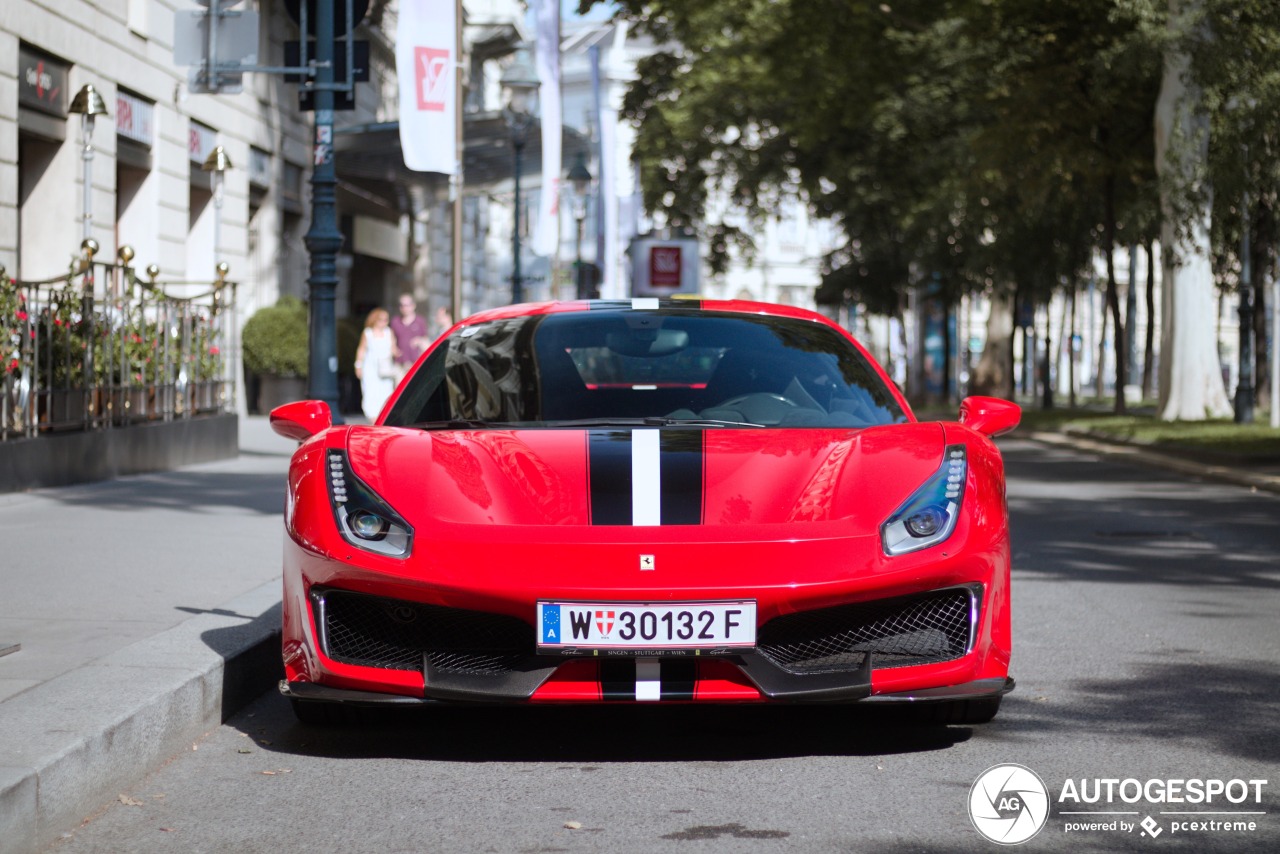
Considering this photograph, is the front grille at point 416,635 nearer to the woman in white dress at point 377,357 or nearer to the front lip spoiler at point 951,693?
the front lip spoiler at point 951,693

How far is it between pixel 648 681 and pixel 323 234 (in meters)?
7.82

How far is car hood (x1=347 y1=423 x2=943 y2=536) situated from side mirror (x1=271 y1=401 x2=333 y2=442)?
0.58m

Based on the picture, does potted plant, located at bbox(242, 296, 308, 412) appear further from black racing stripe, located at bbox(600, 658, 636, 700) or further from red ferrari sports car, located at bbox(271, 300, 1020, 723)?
black racing stripe, located at bbox(600, 658, 636, 700)

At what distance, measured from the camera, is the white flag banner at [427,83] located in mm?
15523

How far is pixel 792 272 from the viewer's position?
347 feet

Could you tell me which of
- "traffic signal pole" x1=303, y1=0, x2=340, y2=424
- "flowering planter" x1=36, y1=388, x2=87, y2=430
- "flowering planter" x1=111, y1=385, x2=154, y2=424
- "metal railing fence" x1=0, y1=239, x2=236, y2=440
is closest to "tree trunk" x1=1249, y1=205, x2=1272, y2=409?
"metal railing fence" x1=0, y1=239, x2=236, y2=440

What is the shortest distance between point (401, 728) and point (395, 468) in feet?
2.89

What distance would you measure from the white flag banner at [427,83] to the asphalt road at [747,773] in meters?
9.37

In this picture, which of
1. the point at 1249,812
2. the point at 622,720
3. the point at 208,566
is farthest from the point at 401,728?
the point at 208,566

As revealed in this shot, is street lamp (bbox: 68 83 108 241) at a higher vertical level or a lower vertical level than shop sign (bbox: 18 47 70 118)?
lower

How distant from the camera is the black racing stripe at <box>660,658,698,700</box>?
16.1 feet

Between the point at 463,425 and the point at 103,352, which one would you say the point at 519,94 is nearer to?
the point at 103,352

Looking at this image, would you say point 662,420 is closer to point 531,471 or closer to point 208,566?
point 531,471

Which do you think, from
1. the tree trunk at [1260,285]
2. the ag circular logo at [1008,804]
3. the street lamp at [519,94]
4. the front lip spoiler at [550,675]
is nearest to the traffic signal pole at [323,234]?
the front lip spoiler at [550,675]
